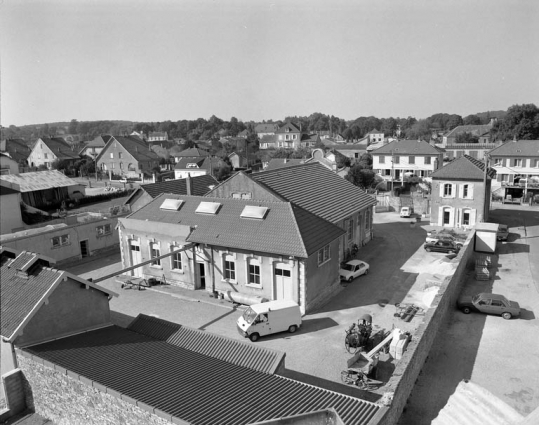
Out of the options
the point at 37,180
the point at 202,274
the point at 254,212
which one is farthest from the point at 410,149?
the point at 37,180

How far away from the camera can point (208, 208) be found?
29734 millimetres

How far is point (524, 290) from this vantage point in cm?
2762

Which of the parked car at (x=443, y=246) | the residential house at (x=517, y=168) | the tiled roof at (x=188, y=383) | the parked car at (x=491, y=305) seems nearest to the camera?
the tiled roof at (x=188, y=383)

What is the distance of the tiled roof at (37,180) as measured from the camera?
177ft

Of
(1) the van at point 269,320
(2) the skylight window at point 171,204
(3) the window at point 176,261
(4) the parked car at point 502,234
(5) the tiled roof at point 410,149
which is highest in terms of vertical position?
(5) the tiled roof at point 410,149

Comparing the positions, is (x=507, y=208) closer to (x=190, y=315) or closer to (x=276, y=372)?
(x=190, y=315)

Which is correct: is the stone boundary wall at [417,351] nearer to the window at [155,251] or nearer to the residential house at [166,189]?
the window at [155,251]

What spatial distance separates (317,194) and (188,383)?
2206 cm

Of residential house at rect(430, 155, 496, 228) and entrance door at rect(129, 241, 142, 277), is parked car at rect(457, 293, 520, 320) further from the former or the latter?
entrance door at rect(129, 241, 142, 277)

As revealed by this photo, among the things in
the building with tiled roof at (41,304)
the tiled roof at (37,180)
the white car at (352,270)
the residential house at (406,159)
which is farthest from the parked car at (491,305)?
the tiled roof at (37,180)

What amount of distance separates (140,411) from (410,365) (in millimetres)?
9638

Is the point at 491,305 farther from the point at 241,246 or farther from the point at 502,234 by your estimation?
the point at 502,234

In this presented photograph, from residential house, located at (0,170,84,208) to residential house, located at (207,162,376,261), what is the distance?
33414 mm

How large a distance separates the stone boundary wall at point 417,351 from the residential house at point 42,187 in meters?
49.4
